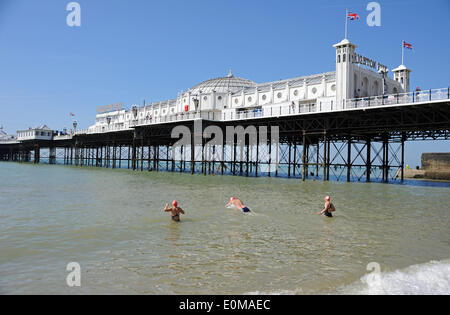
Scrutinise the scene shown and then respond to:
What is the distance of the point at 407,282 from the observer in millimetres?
6840

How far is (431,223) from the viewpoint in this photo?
43.7 ft

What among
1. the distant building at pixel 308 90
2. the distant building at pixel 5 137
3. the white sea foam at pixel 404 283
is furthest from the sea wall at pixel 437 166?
the distant building at pixel 5 137

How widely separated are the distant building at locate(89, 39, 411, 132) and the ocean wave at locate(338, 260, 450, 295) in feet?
90.3

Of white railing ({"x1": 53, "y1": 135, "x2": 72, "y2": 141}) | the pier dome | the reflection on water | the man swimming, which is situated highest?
the pier dome

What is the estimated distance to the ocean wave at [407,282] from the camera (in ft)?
20.9

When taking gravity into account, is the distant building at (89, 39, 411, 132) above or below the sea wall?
above

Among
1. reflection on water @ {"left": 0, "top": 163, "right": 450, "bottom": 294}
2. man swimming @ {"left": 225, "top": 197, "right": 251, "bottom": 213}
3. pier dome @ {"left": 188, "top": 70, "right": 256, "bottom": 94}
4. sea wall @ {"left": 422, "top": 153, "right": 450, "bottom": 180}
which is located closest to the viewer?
reflection on water @ {"left": 0, "top": 163, "right": 450, "bottom": 294}

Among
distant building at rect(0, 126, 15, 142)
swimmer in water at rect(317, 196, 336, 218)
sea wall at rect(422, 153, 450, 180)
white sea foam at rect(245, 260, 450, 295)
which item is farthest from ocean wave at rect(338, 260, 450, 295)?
distant building at rect(0, 126, 15, 142)

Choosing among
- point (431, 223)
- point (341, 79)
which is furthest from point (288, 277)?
point (341, 79)

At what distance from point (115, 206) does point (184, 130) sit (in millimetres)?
34173

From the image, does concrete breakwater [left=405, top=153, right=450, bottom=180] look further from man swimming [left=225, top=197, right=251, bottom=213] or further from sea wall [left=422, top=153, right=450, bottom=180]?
man swimming [left=225, top=197, right=251, bottom=213]

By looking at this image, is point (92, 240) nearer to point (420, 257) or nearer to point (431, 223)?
point (420, 257)

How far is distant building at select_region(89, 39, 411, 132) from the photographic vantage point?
36469 mm
